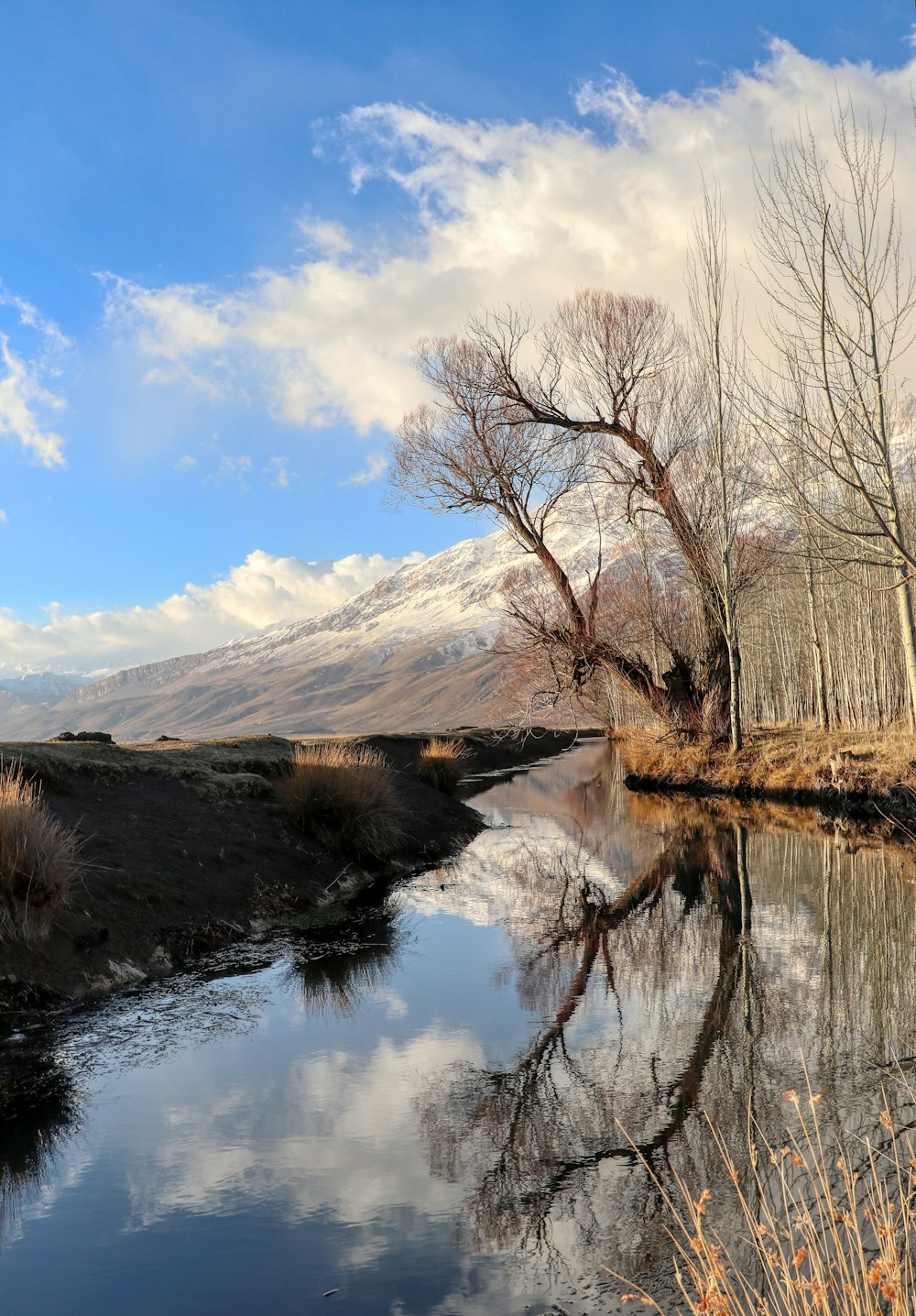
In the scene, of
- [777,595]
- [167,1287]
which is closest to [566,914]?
[167,1287]

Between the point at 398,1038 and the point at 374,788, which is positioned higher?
the point at 374,788

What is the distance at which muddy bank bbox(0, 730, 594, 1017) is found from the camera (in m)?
9.33

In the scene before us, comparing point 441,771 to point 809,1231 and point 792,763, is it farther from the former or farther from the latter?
point 809,1231

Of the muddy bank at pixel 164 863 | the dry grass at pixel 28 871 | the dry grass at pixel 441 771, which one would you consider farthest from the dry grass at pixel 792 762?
the dry grass at pixel 28 871

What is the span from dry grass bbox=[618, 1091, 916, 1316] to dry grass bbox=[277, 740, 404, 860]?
10.9m

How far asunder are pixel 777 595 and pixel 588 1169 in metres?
43.2

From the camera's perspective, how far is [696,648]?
28.8 meters

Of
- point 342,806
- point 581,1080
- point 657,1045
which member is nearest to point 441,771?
point 342,806

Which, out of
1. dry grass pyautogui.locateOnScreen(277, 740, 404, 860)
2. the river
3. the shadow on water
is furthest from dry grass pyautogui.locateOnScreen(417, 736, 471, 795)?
the river

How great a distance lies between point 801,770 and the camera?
2389cm

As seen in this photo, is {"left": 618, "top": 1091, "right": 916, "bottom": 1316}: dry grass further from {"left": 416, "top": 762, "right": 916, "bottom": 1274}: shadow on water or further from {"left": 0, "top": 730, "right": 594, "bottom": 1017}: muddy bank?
{"left": 0, "top": 730, "right": 594, "bottom": 1017}: muddy bank

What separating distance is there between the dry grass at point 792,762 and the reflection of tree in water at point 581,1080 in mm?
10053

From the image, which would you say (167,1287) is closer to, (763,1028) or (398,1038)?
(398,1038)

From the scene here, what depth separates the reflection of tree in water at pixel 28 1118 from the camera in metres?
5.55
